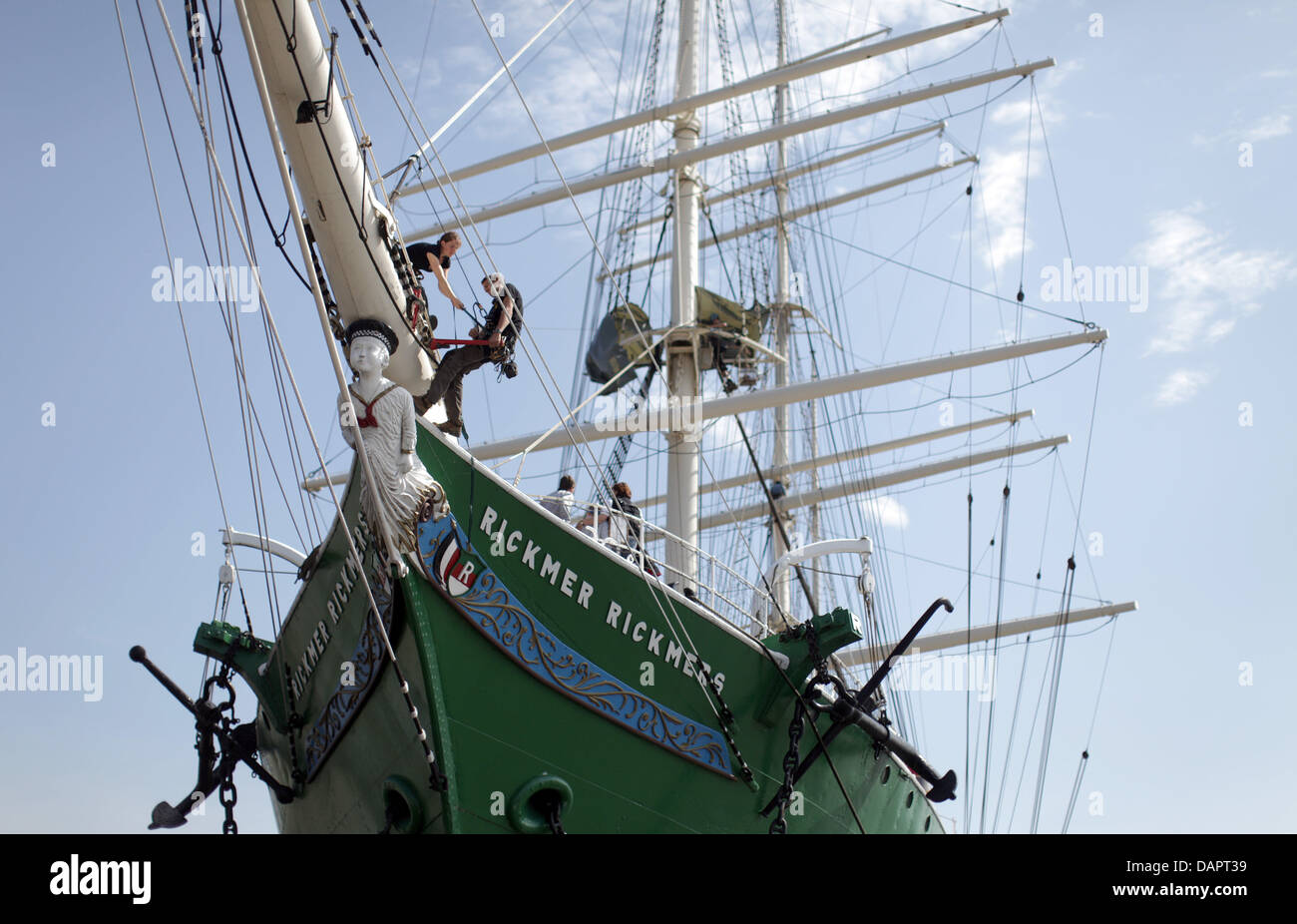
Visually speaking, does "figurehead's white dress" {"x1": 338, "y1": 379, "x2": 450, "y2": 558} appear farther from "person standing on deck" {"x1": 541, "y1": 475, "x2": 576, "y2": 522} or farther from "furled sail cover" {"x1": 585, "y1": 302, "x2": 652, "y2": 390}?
"furled sail cover" {"x1": 585, "y1": 302, "x2": 652, "y2": 390}

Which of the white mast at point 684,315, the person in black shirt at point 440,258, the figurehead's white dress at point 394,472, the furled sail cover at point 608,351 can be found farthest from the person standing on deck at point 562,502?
the furled sail cover at point 608,351

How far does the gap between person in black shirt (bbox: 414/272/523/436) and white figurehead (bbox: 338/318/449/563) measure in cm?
77

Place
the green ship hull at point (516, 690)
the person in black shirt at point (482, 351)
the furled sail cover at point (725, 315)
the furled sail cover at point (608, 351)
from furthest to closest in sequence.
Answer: the furled sail cover at point (608, 351)
the furled sail cover at point (725, 315)
the person in black shirt at point (482, 351)
the green ship hull at point (516, 690)

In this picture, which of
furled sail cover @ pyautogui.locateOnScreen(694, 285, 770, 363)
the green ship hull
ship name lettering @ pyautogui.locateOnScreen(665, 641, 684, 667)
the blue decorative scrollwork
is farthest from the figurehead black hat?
furled sail cover @ pyautogui.locateOnScreen(694, 285, 770, 363)

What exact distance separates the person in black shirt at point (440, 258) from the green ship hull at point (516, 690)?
1.30 m

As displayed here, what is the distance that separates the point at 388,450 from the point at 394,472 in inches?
4.8

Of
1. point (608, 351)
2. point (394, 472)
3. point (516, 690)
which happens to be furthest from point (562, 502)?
point (608, 351)

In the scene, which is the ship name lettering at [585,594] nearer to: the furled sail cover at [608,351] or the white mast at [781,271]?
the furled sail cover at [608,351]

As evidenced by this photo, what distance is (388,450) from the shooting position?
288 inches

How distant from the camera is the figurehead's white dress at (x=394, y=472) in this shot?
7.26 m

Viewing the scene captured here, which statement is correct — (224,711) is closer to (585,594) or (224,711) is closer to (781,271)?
(585,594)
